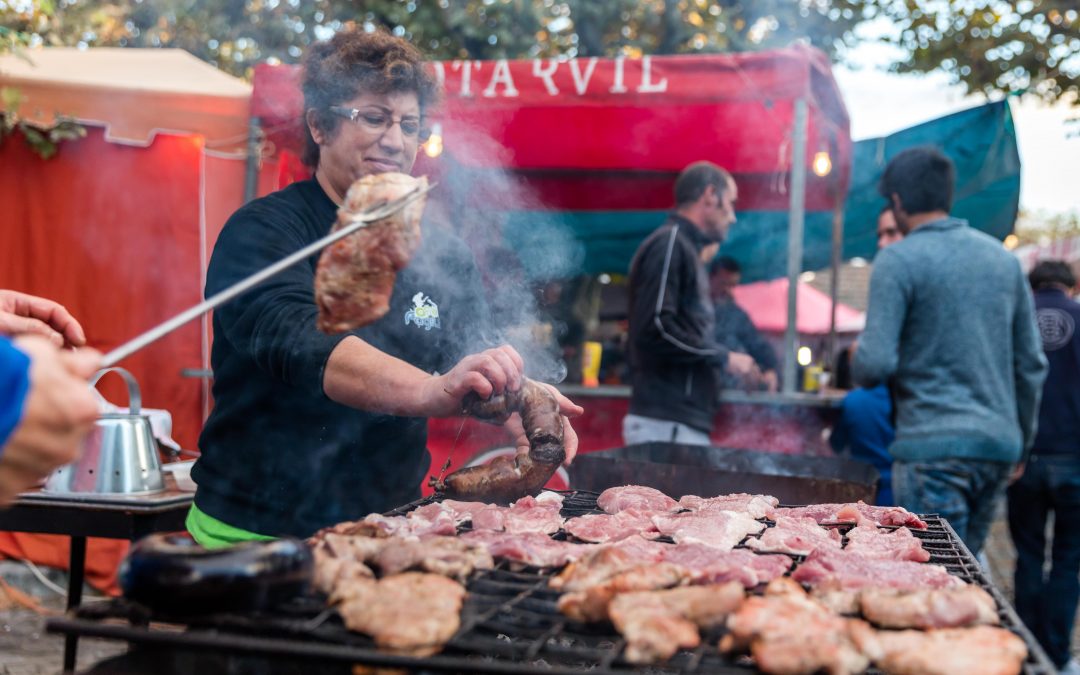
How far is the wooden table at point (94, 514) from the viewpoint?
3928 mm

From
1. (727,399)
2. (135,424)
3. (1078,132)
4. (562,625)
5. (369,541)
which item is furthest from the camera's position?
(1078,132)

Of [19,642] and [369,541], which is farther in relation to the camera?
[19,642]

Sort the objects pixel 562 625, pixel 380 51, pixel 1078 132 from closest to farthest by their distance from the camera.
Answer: pixel 562 625 < pixel 380 51 < pixel 1078 132

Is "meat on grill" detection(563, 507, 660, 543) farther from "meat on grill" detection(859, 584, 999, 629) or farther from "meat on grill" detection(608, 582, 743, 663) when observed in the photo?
"meat on grill" detection(859, 584, 999, 629)

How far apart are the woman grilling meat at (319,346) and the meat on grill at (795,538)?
2.50ft

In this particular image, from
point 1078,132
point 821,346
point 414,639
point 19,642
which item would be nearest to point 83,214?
point 19,642

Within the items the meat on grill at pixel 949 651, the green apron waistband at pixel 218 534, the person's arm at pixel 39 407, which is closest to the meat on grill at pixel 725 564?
the meat on grill at pixel 949 651

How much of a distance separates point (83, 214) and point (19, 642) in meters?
3.33

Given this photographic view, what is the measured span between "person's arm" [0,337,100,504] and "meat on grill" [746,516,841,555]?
1.89m

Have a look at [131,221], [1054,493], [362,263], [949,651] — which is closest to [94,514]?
[362,263]

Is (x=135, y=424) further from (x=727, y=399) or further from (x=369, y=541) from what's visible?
(x=727, y=399)

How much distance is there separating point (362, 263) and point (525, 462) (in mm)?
1080

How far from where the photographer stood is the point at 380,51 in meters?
2.97

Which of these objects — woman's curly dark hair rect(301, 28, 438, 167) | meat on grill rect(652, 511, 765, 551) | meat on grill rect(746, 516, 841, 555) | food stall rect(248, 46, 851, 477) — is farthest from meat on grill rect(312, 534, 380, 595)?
food stall rect(248, 46, 851, 477)
